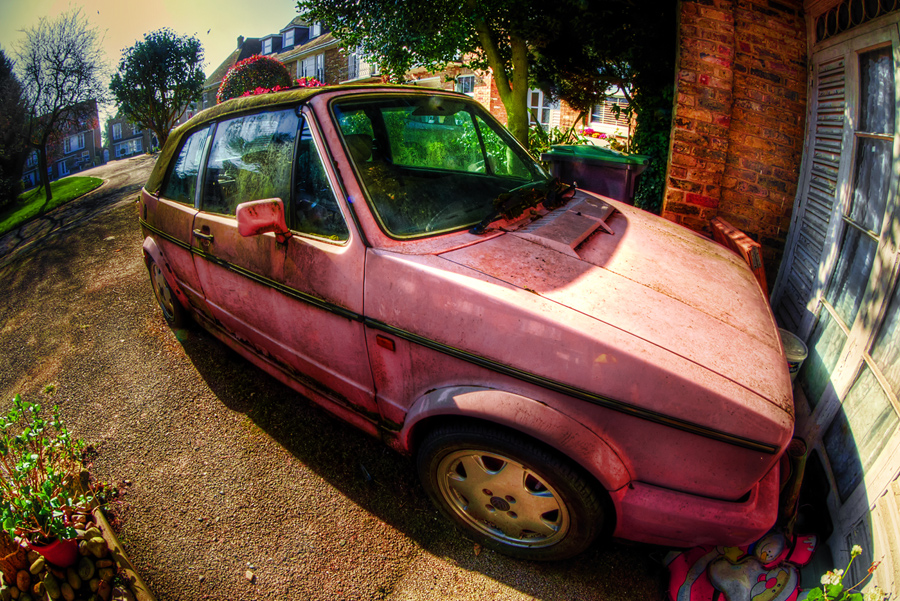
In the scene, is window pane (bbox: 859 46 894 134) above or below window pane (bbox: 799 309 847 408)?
above

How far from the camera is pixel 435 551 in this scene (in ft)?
6.97

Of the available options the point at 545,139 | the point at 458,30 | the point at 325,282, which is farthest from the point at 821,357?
the point at 458,30

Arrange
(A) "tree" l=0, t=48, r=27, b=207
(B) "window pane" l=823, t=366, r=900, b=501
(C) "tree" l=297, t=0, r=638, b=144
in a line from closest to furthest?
(B) "window pane" l=823, t=366, r=900, b=501, (C) "tree" l=297, t=0, r=638, b=144, (A) "tree" l=0, t=48, r=27, b=207

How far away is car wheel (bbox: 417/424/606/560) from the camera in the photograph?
1.70m

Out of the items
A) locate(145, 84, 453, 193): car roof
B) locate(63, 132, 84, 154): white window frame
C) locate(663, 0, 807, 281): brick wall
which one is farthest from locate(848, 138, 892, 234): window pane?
locate(63, 132, 84, 154): white window frame

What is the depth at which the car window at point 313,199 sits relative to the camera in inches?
81.3

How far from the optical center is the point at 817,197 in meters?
3.24

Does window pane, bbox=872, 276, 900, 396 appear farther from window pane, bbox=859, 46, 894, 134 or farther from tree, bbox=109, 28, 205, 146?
tree, bbox=109, 28, 205, 146

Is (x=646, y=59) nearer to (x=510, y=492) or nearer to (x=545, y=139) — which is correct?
(x=545, y=139)

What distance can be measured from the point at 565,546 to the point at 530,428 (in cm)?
69

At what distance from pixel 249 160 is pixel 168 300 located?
195 centimetres


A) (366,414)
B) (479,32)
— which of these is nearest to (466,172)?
(366,414)

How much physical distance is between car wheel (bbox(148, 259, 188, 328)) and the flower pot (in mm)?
2217

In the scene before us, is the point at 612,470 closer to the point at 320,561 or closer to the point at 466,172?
the point at 320,561
